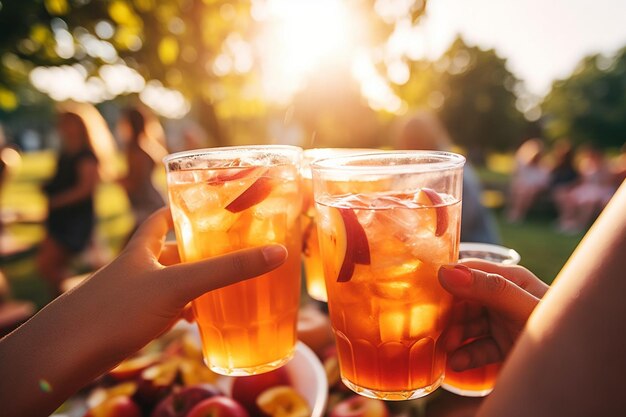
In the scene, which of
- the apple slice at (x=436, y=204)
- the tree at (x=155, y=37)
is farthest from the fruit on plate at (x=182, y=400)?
the tree at (x=155, y=37)

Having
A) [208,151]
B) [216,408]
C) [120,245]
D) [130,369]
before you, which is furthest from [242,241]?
[120,245]

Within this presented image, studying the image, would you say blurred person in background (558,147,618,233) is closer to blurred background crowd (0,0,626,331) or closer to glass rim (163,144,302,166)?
blurred background crowd (0,0,626,331)

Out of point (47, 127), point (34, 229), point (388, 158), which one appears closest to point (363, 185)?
point (388, 158)

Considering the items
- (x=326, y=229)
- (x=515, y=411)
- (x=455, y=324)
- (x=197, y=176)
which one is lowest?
(x=455, y=324)

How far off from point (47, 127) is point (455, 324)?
7837cm

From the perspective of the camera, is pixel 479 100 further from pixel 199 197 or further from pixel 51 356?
pixel 51 356

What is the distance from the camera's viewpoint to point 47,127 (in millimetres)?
67125

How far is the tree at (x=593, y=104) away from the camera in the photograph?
39719mm

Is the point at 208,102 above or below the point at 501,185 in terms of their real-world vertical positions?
above

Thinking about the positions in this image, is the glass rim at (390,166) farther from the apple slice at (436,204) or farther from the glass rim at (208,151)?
the glass rim at (208,151)

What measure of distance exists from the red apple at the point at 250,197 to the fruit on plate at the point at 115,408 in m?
1.16

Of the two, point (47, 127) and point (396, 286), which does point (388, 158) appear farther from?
point (47, 127)

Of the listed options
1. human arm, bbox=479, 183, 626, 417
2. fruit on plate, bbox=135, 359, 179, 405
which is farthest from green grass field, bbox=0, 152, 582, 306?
human arm, bbox=479, 183, 626, 417

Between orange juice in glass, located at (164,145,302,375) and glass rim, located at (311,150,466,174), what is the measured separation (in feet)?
0.56
